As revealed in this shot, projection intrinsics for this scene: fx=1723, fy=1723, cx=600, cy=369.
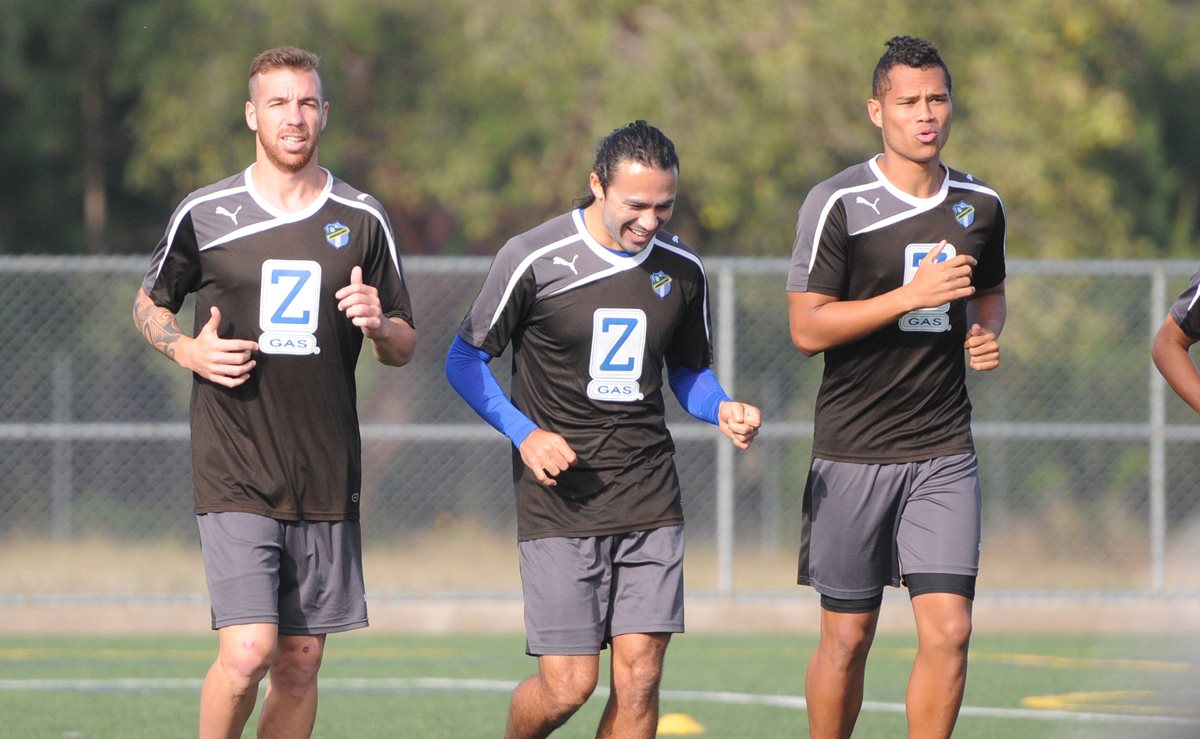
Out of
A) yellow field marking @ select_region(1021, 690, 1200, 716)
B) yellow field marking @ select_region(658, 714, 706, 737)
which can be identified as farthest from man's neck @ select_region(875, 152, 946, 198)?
yellow field marking @ select_region(658, 714, 706, 737)

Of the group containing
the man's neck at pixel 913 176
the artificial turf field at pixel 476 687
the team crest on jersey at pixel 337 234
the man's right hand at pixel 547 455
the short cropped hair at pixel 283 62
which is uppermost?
the short cropped hair at pixel 283 62

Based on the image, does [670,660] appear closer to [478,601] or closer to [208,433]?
[478,601]

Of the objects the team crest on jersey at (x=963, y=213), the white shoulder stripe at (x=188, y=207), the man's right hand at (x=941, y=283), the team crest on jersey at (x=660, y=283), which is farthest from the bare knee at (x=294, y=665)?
the team crest on jersey at (x=963, y=213)

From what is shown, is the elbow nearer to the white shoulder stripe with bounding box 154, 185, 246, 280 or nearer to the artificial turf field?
the artificial turf field

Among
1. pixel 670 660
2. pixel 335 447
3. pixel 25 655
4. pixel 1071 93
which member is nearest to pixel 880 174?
pixel 335 447

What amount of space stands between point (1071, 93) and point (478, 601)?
8.27 metres

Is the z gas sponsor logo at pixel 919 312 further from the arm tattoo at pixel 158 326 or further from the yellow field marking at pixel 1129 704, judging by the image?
the arm tattoo at pixel 158 326

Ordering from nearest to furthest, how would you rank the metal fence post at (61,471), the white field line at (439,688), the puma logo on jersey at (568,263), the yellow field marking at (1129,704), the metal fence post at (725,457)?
1. the yellow field marking at (1129,704)
2. the puma logo on jersey at (568,263)
3. the white field line at (439,688)
4. the metal fence post at (725,457)
5. the metal fence post at (61,471)

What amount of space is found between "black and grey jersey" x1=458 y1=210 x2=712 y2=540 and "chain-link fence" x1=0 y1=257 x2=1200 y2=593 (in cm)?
629

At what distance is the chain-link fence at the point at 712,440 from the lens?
486 inches

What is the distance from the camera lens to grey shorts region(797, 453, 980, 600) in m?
5.66

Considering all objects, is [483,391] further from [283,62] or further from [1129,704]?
[1129,704]

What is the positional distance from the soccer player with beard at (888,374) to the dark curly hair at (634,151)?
60cm

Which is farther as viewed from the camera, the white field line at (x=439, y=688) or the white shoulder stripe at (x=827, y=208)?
the white field line at (x=439, y=688)
